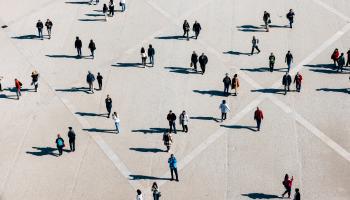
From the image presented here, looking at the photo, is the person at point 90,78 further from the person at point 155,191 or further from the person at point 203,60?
the person at point 155,191

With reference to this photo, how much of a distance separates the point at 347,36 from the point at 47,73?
54.6 ft

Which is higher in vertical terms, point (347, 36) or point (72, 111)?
point (347, 36)

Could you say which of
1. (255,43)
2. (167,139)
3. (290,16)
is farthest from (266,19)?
(167,139)

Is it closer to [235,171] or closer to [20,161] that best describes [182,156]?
[235,171]

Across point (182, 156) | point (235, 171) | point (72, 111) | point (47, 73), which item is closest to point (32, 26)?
point (47, 73)

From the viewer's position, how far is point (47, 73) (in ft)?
99.8

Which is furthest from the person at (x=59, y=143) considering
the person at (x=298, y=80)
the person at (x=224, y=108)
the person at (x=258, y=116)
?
the person at (x=298, y=80)

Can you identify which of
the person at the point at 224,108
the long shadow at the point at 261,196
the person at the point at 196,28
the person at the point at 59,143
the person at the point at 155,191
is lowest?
the long shadow at the point at 261,196

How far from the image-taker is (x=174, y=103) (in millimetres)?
27781

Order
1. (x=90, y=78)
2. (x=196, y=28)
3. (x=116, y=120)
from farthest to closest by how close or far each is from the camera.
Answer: (x=196, y=28) → (x=90, y=78) → (x=116, y=120)

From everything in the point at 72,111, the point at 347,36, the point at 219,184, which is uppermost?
the point at 347,36

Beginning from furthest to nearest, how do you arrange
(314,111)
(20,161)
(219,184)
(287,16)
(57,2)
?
1. (57,2)
2. (287,16)
3. (314,111)
4. (20,161)
5. (219,184)

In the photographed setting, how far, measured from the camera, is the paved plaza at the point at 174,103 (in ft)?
77.8

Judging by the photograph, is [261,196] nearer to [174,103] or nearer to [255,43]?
[174,103]
